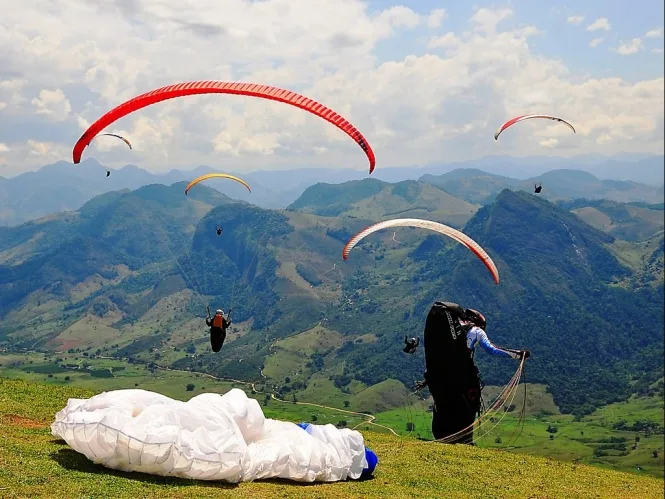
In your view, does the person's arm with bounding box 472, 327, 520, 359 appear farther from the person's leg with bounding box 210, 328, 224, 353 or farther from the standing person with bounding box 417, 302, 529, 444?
the person's leg with bounding box 210, 328, 224, 353

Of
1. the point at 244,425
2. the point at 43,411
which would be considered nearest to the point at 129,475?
the point at 244,425

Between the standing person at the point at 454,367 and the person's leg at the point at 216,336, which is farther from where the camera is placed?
the person's leg at the point at 216,336

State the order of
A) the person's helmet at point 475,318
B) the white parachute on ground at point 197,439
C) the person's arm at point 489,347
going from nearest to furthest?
the white parachute on ground at point 197,439
the person's arm at point 489,347
the person's helmet at point 475,318

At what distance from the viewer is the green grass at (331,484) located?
14.1 meters

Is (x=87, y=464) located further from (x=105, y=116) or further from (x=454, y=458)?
(x=454, y=458)

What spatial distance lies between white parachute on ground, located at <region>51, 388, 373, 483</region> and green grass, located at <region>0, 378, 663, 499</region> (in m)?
0.34

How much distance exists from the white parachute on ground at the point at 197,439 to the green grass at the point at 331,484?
13.5 inches

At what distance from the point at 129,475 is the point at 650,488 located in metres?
19.9

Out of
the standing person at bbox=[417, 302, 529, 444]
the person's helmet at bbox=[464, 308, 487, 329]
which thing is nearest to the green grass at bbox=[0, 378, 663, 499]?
the standing person at bbox=[417, 302, 529, 444]

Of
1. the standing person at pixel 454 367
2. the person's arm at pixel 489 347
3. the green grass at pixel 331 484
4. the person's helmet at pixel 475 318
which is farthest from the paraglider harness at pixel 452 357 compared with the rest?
the green grass at pixel 331 484

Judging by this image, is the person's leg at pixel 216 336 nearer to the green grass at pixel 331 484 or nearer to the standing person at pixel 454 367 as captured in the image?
the green grass at pixel 331 484

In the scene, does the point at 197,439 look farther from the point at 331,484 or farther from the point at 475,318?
the point at 475,318

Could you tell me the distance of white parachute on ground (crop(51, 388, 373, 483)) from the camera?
47.8 ft

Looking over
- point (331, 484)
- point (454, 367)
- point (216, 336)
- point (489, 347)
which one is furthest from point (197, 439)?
point (454, 367)
